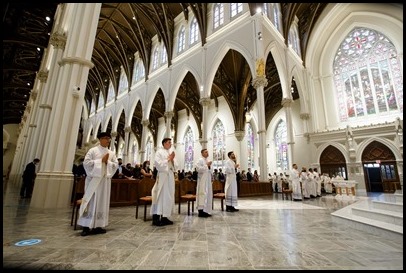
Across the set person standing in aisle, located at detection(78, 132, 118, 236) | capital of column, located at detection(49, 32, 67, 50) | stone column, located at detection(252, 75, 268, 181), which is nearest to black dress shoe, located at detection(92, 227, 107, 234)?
person standing in aisle, located at detection(78, 132, 118, 236)

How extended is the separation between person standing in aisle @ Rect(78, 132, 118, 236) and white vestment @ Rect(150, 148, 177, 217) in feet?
2.75

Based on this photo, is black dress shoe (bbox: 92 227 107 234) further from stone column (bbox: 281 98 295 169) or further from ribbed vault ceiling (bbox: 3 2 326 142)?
ribbed vault ceiling (bbox: 3 2 326 142)

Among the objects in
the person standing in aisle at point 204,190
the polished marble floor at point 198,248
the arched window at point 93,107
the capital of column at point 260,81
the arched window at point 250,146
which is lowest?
the polished marble floor at point 198,248

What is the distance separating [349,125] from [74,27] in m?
15.7

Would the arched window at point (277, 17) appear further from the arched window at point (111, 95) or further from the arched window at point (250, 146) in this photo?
the arched window at point (111, 95)

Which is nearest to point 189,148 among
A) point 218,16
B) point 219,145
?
point 219,145

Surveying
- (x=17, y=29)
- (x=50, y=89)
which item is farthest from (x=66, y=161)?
(x=17, y=29)

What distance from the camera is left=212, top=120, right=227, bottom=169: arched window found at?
62.0 ft

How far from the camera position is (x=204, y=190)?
4.89 metres

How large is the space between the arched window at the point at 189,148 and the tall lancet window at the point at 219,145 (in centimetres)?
276

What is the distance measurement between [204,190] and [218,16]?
12893 millimetres

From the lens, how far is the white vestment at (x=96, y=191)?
308cm

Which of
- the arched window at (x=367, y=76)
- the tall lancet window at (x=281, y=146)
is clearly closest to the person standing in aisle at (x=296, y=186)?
the arched window at (x=367, y=76)

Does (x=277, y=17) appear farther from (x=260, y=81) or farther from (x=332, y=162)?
(x=332, y=162)
